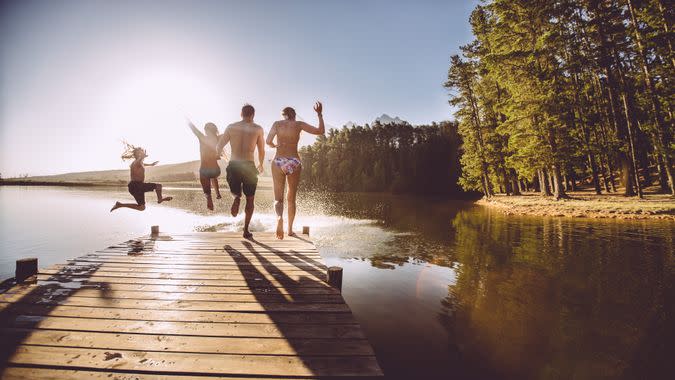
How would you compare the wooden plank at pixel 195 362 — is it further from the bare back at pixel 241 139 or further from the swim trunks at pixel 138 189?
the swim trunks at pixel 138 189

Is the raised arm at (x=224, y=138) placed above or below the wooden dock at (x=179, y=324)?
above

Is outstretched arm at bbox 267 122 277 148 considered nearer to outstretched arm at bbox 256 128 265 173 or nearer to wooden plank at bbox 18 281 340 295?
outstretched arm at bbox 256 128 265 173

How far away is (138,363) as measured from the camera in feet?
8.14

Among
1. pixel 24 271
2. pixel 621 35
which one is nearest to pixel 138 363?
pixel 24 271

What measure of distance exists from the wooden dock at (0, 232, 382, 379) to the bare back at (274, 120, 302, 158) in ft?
8.82

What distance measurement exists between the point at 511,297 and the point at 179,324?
686 cm

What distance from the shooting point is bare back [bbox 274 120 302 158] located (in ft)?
22.4

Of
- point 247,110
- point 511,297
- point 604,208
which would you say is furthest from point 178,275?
point 604,208

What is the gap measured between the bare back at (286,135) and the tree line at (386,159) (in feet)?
191

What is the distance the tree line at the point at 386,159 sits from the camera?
212ft

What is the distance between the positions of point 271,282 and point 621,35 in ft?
112

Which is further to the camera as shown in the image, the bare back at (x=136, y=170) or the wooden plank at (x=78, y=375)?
the bare back at (x=136, y=170)

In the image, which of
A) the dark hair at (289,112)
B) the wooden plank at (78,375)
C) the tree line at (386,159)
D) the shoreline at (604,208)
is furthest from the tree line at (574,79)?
the tree line at (386,159)

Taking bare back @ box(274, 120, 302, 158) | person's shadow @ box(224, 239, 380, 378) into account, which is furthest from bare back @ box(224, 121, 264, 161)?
person's shadow @ box(224, 239, 380, 378)
